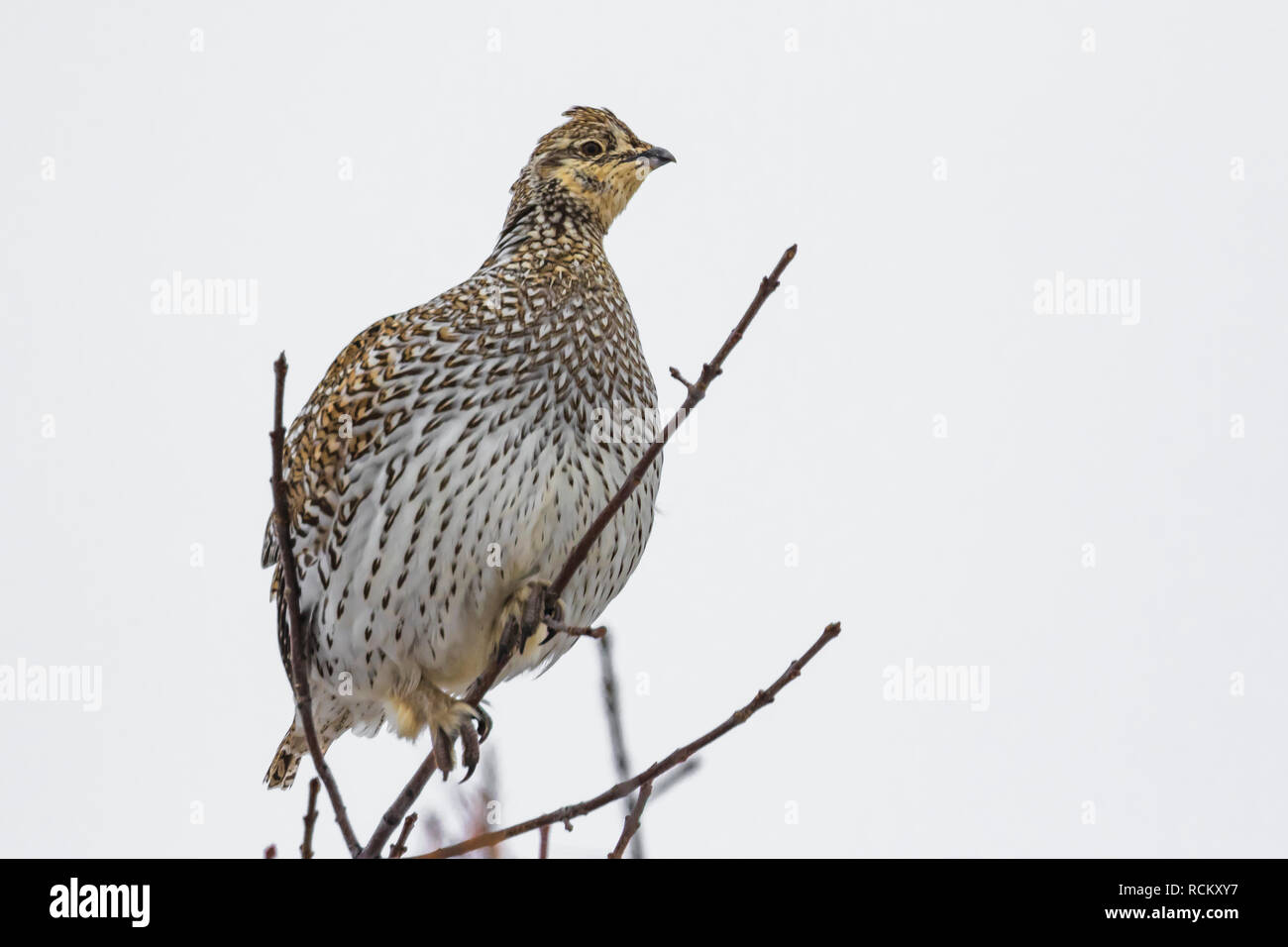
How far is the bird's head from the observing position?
644cm

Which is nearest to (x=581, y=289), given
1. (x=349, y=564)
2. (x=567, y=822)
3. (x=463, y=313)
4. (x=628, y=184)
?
(x=463, y=313)

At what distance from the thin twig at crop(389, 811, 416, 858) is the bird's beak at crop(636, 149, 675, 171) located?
3220 mm

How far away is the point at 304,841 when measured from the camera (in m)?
3.79

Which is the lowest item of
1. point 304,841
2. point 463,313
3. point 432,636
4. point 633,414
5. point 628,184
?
point 304,841

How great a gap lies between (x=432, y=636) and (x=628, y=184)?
2374mm

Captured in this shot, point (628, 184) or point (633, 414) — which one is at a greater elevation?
point (628, 184)

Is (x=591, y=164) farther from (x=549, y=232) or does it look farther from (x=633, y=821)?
(x=633, y=821)

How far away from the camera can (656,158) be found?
252 inches

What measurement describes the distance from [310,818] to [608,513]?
1103 mm

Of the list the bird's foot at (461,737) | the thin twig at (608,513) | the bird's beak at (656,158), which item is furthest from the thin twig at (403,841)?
the bird's beak at (656,158)

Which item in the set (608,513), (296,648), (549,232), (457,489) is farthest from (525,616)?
(549,232)

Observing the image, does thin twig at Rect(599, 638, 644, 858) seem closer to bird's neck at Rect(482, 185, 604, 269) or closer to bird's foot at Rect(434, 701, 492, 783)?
bird's foot at Rect(434, 701, 492, 783)

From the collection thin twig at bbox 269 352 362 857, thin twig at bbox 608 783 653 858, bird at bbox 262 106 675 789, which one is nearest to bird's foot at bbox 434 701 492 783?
bird at bbox 262 106 675 789

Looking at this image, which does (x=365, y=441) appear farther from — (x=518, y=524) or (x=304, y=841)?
(x=304, y=841)
